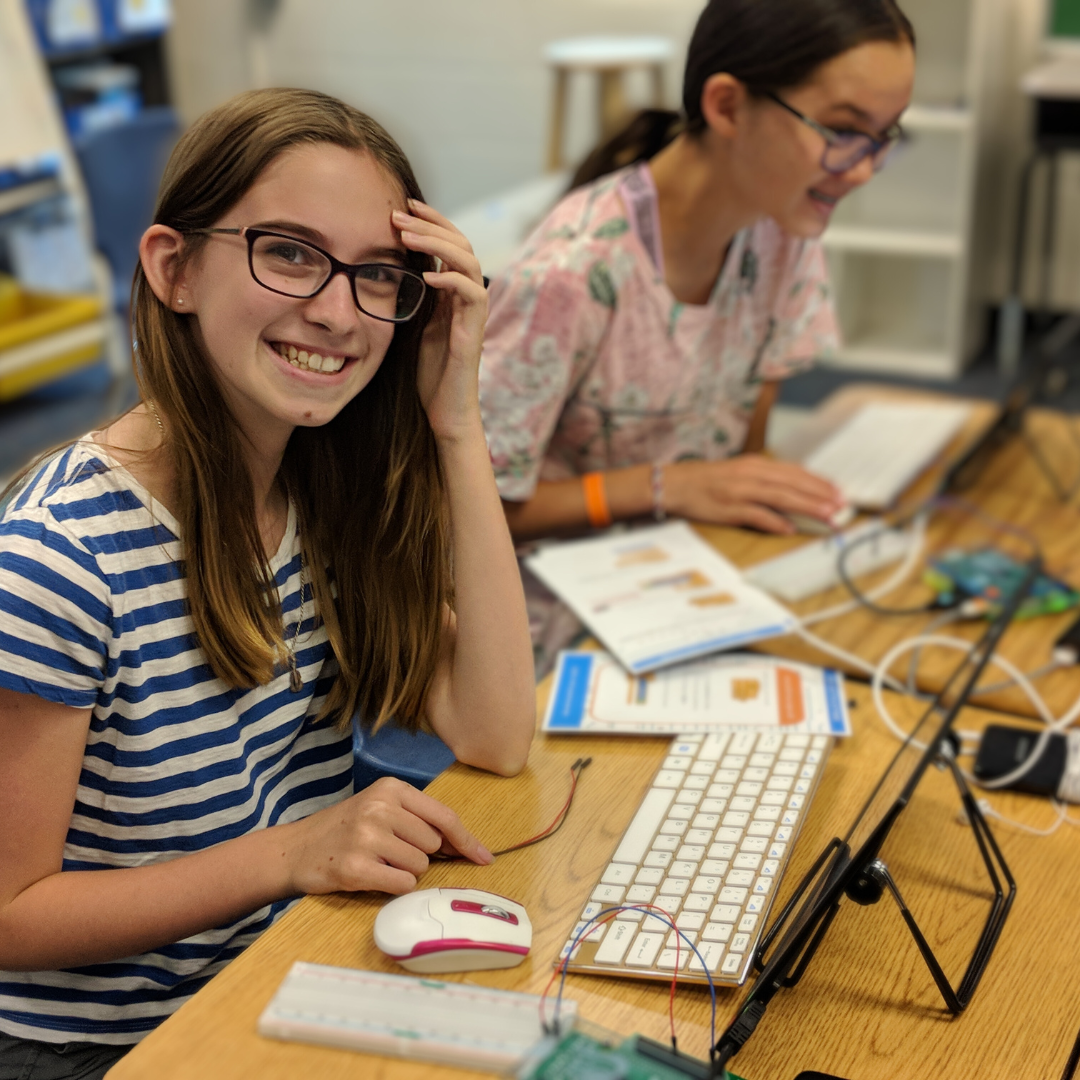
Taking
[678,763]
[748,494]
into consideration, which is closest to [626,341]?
[748,494]

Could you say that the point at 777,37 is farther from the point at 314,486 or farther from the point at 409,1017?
the point at 409,1017

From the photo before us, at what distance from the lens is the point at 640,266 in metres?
1.58

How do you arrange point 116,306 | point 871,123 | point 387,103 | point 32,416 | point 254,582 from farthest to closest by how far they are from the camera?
1. point 387,103
2. point 32,416
3. point 116,306
4. point 871,123
5. point 254,582

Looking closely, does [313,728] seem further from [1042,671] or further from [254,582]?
[1042,671]

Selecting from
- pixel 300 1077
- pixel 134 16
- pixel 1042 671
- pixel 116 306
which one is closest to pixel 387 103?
pixel 134 16

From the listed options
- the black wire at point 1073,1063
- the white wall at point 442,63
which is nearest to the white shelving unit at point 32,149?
the white wall at point 442,63

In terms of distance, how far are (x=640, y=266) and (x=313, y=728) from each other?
75cm

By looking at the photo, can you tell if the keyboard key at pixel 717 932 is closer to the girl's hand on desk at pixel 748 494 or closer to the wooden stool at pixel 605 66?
the girl's hand on desk at pixel 748 494

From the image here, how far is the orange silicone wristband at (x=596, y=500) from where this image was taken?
1.59 metres

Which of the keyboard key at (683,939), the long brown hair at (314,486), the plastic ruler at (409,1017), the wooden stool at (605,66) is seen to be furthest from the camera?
the wooden stool at (605,66)

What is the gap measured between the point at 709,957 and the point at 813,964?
10cm

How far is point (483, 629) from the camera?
1.10 metres

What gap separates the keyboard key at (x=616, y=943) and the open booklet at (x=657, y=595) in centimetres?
39

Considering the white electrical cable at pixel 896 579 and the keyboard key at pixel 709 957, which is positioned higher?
the keyboard key at pixel 709 957
